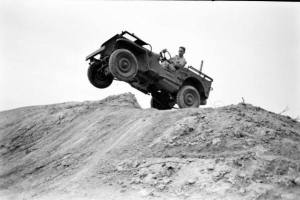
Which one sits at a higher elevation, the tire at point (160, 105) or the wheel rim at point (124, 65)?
the wheel rim at point (124, 65)

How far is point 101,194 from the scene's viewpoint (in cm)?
714

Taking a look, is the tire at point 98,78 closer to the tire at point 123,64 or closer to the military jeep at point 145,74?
the military jeep at point 145,74

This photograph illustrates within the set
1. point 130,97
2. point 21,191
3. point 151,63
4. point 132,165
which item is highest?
point 151,63

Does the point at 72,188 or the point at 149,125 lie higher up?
the point at 149,125

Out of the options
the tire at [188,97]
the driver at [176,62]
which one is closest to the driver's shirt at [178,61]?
the driver at [176,62]

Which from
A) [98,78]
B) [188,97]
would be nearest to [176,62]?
[188,97]

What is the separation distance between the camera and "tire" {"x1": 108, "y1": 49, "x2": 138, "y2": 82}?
11.3m

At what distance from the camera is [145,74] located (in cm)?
1266

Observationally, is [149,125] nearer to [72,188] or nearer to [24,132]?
[72,188]

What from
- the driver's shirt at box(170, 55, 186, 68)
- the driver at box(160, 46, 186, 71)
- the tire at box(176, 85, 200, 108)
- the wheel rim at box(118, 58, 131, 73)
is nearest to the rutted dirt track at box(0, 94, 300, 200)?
the wheel rim at box(118, 58, 131, 73)

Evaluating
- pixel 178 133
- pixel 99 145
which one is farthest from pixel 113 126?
pixel 178 133

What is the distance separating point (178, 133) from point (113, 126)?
2.63 metres

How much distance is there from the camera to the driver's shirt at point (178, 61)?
43.9 ft

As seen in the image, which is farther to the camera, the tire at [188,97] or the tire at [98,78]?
the tire at [188,97]
